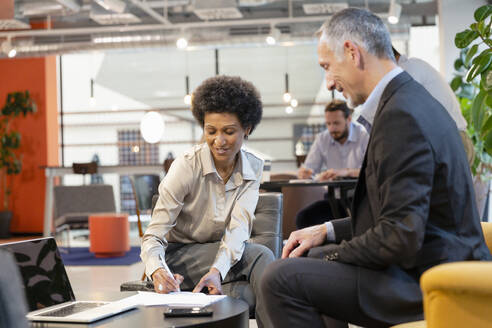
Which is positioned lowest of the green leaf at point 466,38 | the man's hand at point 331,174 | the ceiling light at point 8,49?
the man's hand at point 331,174

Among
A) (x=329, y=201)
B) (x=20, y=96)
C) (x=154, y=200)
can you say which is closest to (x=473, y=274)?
(x=154, y=200)

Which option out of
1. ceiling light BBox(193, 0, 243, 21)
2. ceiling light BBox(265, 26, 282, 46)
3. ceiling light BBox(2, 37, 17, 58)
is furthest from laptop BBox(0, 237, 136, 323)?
ceiling light BBox(2, 37, 17, 58)

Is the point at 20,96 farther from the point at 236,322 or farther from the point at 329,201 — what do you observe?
the point at 236,322

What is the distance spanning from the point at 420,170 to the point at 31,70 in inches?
420

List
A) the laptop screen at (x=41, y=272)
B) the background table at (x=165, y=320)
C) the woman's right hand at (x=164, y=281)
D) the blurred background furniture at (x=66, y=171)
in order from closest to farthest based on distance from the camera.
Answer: the background table at (x=165, y=320)
the laptop screen at (x=41, y=272)
the woman's right hand at (x=164, y=281)
the blurred background furniture at (x=66, y=171)

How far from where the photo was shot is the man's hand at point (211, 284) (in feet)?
7.22

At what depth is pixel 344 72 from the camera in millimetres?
1734

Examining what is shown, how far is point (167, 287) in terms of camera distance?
219cm

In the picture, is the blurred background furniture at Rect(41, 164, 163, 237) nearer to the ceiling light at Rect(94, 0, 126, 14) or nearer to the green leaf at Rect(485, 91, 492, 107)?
the ceiling light at Rect(94, 0, 126, 14)

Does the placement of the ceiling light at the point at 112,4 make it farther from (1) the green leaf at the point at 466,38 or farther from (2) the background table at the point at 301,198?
(1) the green leaf at the point at 466,38

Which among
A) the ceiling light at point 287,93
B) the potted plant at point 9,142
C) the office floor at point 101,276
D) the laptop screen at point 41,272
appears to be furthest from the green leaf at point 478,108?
the potted plant at point 9,142

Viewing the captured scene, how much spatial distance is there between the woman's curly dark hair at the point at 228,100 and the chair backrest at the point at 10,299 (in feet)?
5.63

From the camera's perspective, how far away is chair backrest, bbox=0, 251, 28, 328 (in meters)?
0.83

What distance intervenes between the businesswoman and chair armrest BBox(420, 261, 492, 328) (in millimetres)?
1197
